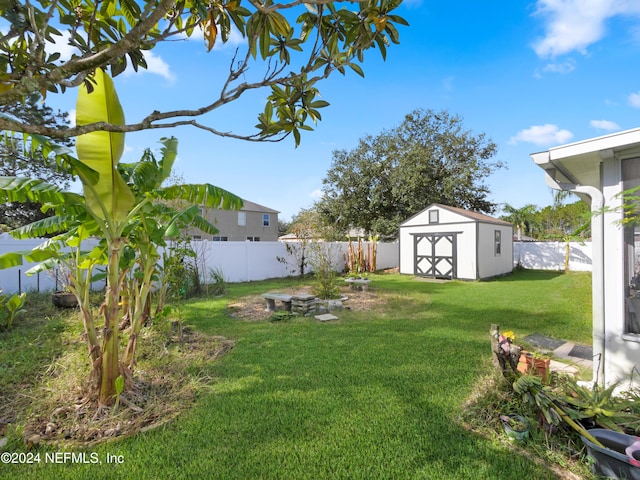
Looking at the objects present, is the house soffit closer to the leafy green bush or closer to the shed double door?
the leafy green bush

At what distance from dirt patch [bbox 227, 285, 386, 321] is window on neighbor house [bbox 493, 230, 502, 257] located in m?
8.15

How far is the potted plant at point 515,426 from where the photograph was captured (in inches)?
97.7

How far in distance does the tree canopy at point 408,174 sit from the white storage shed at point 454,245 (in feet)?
19.2

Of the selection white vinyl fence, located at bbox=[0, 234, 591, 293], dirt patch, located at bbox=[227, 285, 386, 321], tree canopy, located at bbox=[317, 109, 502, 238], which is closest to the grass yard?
dirt patch, located at bbox=[227, 285, 386, 321]

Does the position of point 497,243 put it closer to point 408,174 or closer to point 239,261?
point 408,174

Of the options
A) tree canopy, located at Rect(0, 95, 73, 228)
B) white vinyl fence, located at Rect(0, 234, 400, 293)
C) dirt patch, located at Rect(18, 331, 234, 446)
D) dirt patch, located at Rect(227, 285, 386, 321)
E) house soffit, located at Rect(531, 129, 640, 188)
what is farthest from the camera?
tree canopy, located at Rect(0, 95, 73, 228)

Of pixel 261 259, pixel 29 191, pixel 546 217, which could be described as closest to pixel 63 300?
pixel 29 191

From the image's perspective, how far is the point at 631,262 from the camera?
320cm

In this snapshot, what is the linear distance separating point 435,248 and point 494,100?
6652mm

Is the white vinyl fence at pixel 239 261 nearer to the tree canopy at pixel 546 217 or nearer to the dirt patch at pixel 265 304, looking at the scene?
the dirt patch at pixel 265 304

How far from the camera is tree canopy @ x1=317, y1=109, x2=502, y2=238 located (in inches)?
822

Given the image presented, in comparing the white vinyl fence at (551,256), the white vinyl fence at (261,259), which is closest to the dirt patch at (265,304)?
the white vinyl fence at (261,259)

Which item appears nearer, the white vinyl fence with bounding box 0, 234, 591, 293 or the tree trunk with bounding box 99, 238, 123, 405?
the tree trunk with bounding box 99, 238, 123, 405

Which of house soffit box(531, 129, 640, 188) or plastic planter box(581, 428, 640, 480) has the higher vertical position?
house soffit box(531, 129, 640, 188)
